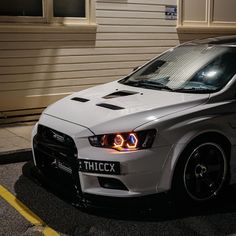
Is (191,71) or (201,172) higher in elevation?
(191,71)

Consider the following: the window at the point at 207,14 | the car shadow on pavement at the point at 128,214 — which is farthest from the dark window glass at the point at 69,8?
the car shadow on pavement at the point at 128,214

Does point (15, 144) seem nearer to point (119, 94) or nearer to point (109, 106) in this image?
point (119, 94)

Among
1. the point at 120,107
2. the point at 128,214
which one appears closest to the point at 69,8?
the point at 120,107

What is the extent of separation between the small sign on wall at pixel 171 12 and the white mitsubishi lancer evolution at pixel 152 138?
5.15 metres

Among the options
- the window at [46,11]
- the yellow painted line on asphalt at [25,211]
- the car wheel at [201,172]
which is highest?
the window at [46,11]

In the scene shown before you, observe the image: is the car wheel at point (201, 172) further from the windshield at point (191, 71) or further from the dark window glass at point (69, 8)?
the dark window glass at point (69, 8)

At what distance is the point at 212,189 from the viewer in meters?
4.93

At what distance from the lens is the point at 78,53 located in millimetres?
9312

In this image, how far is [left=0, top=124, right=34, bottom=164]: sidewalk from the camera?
671cm

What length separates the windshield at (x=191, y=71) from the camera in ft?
Answer: 17.2

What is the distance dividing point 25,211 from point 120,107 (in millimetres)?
1359

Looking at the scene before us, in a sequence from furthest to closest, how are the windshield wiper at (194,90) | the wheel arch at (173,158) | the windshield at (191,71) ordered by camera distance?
1. the windshield at (191,71)
2. the windshield wiper at (194,90)
3. the wheel arch at (173,158)

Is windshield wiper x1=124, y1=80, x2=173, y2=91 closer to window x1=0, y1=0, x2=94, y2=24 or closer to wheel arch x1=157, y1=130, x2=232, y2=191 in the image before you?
wheel arch x1=157, y1=130, x2=232, y2=191

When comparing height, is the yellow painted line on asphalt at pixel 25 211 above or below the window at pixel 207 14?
below
